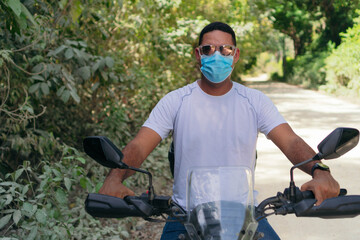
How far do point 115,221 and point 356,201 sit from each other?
12.9 ft

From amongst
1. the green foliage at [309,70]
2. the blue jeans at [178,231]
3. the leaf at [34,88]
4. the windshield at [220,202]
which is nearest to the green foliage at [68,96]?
the leaf at [34,88]

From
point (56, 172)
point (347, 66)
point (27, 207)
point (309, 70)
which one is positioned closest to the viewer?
point (27, 207)

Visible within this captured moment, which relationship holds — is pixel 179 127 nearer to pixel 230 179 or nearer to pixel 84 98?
pixel 230 179

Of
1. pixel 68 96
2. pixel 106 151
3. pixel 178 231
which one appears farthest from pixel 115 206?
pixel 68 96

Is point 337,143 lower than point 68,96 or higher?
higher

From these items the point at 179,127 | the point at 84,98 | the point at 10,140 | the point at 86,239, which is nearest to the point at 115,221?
the point at 86,239

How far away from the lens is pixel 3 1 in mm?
3072

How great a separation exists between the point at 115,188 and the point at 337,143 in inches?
36.9

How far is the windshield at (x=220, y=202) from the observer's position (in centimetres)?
173

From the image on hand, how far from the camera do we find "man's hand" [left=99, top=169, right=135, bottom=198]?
208cm

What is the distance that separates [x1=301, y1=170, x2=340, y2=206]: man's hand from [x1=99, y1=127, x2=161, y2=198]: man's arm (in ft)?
2.47

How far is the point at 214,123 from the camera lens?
2.69 metres

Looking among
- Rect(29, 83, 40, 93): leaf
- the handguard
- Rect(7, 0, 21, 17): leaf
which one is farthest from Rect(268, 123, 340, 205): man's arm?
Rect(29, 83, 40, 93): leaf

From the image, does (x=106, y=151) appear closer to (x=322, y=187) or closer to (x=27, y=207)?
(x=322, y=187)
